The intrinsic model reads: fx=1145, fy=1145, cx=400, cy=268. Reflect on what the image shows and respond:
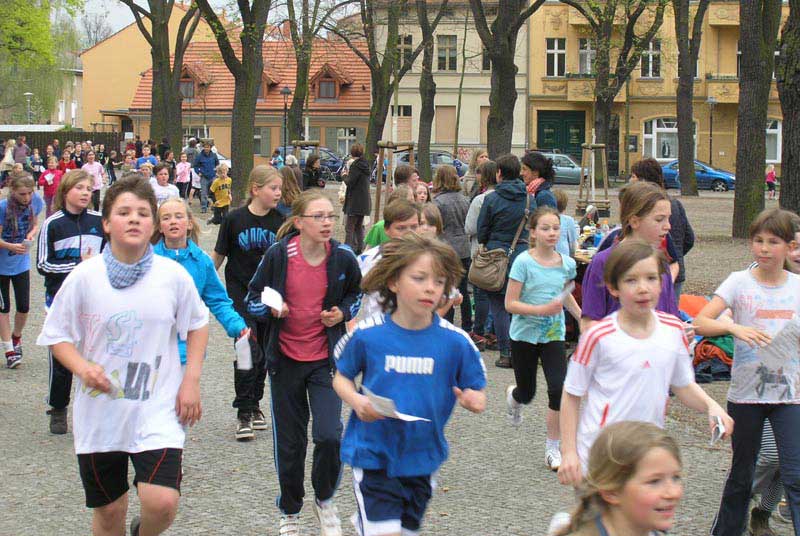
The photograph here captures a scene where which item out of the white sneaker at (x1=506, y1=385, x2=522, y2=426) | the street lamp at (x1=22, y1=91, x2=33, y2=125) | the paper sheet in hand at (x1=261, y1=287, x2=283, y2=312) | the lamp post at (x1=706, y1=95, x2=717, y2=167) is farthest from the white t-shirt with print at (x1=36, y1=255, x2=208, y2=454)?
the street lamp at (x1=22, y1=91, x2=33, y2=125)

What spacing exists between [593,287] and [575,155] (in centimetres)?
6028

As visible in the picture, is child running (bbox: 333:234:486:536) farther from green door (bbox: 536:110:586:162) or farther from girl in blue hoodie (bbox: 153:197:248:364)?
green door (bbox: 536:110:586:162)

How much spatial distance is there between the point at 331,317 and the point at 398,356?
138 centimetres

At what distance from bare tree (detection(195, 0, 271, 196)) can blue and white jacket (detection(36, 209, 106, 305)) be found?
18.4 meters

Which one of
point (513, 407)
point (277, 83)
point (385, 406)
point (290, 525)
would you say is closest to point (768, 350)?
point (385, 406)

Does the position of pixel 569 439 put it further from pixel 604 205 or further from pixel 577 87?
pixel 577 87

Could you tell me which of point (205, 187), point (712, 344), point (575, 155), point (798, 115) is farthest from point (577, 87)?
point (712, 344)

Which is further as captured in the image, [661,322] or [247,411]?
[247,411]

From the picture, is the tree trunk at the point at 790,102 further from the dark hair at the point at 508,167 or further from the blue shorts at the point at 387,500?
the blue shorts at the point at 387,500

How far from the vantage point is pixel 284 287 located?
Answer: 236 inches

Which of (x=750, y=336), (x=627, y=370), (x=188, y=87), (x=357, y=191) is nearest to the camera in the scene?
(x=627, y=370)

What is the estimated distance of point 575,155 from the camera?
2562 inches

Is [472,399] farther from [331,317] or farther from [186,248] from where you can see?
[186,248]

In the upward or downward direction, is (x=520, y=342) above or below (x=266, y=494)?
above
